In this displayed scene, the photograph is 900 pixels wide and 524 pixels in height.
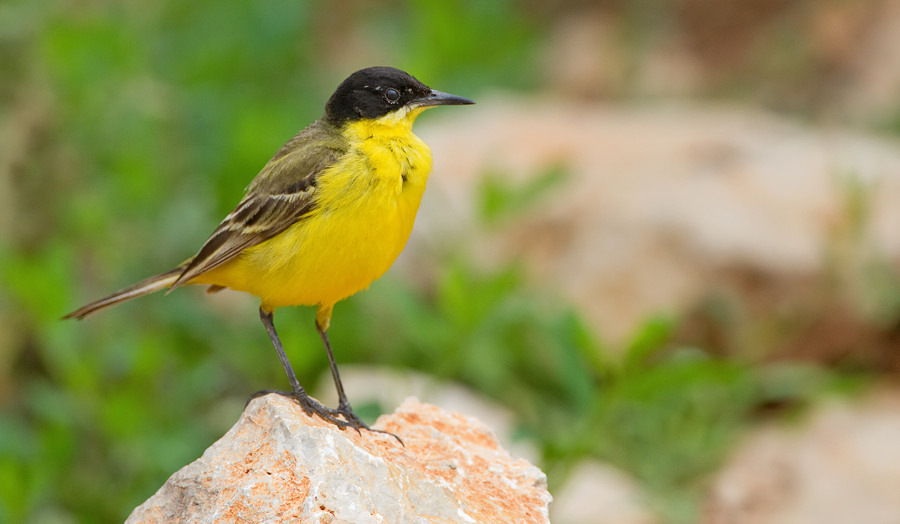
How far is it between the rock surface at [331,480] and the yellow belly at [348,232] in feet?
1.92

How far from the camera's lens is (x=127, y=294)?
5238mm

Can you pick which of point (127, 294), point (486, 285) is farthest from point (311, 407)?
point (486, 285)

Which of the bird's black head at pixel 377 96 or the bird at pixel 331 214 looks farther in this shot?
the bird's black head at pixel 377 96

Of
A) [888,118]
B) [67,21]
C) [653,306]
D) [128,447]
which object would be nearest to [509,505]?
[128,447]

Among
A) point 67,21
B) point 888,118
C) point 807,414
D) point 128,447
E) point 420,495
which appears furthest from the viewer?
point 888,118

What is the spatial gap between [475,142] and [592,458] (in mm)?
3681

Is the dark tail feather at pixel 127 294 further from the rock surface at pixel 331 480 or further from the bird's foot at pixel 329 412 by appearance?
the rock surface at pixel 331 480

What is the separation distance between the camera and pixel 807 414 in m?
8.54

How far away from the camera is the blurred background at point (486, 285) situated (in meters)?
6.70

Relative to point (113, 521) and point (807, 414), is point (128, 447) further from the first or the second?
point (807, 414)

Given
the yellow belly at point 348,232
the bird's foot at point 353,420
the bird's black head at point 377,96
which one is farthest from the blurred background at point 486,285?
the bird's black head at point 377,96

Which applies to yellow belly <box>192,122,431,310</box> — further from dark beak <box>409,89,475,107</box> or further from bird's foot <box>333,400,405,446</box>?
bird's foot <box>333,400,405,446</box>

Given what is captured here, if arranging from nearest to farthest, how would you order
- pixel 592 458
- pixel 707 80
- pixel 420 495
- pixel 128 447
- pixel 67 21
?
pixel 420 495, pixel 128 447, pixel 592 458, pixel 67 21, pixel 707 80

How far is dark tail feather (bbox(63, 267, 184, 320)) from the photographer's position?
17.1 feet
